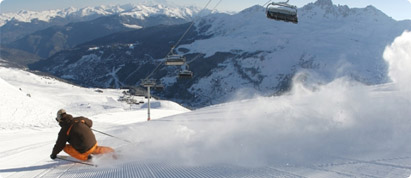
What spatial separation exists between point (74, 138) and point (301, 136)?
17.9ft

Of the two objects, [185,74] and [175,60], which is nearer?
[175,60]

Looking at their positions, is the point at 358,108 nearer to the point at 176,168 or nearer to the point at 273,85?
the point at 176,168

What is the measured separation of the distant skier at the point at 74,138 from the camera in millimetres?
8344

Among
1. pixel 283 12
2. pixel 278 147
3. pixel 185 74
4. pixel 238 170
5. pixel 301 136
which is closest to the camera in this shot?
pixel 238 170

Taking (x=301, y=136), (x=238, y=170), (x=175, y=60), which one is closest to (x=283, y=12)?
(x=301, y=136)

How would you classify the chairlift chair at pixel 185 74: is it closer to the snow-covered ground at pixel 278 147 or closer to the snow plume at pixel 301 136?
the snow-covered ground at pixel 278 147

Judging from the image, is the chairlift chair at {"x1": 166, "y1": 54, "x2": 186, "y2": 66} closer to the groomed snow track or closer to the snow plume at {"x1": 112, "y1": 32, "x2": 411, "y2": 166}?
the snow plume at {"x1": 112, "y1": 32, "x2": 411, "y2": 166}

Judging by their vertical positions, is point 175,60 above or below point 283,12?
below

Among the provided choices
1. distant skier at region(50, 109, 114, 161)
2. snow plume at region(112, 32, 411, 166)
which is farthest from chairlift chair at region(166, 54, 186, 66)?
distant skier at region(50, 109, 114, 161)

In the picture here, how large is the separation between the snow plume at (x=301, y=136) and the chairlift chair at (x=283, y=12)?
3.00 metres

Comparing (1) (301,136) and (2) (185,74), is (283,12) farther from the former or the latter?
(2) (185,74)

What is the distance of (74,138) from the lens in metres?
8.42

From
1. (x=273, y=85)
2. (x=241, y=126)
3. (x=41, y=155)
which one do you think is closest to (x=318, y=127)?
(x=241, y=126)

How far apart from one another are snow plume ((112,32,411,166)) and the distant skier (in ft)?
4.49
